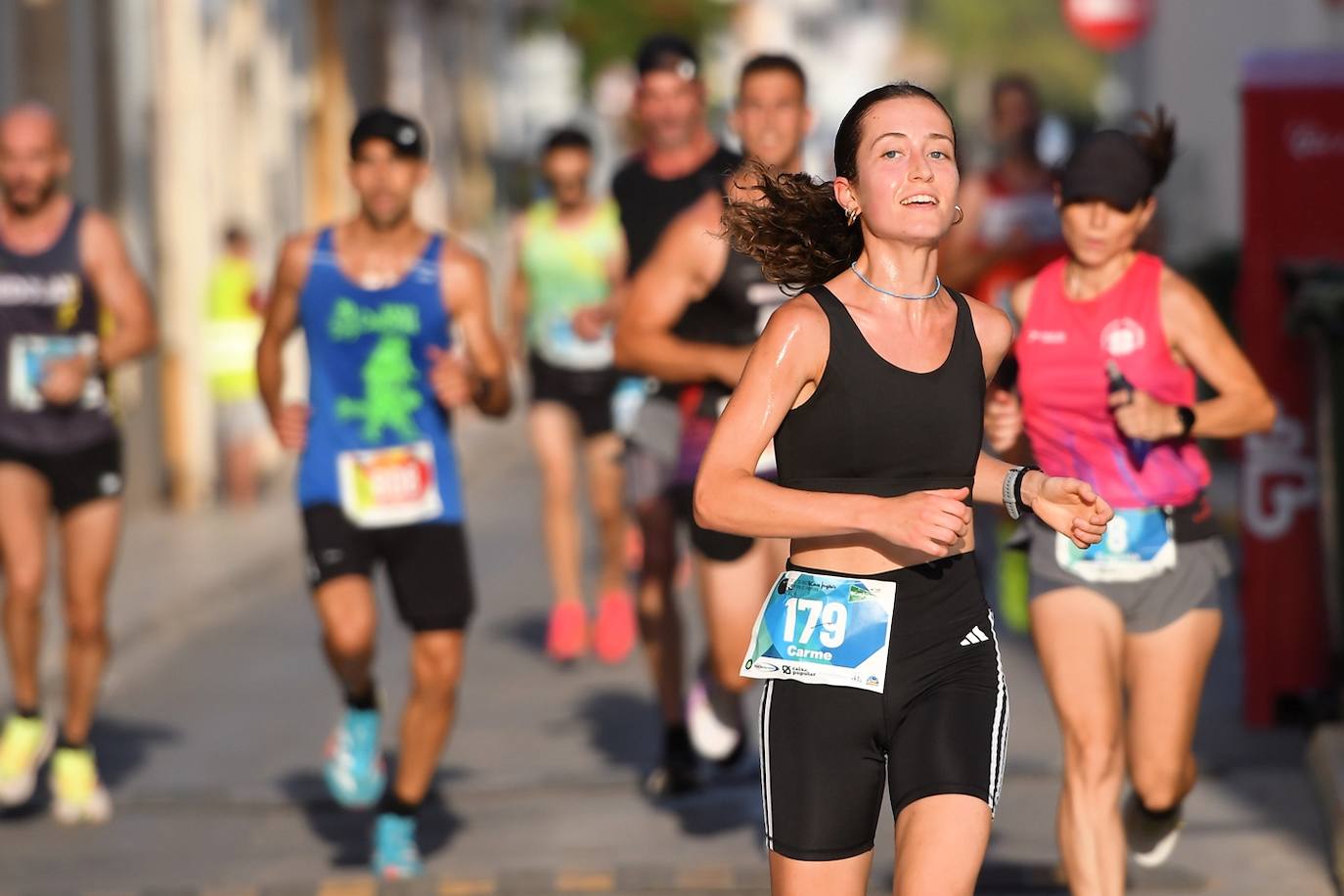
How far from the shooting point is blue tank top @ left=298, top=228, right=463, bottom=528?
7.54 m

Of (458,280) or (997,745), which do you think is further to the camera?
(458,280)

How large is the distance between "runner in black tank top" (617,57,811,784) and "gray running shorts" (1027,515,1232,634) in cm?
132

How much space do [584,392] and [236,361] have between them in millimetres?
6112

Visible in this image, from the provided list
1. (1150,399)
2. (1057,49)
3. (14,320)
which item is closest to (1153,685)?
(1150,399)

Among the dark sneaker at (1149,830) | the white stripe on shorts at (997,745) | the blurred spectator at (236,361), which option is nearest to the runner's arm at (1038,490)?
the white stripe on shorts at (997,745)

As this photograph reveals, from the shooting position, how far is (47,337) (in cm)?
857

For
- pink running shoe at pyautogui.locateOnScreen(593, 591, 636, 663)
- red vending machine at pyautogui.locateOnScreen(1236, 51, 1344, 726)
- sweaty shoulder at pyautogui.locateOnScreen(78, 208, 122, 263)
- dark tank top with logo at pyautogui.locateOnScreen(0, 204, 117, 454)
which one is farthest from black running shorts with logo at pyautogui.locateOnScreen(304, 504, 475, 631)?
pink running shoe at pyautogui.locateOnScreen(593, 591, 636, 663)

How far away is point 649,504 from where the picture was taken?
29.3ft

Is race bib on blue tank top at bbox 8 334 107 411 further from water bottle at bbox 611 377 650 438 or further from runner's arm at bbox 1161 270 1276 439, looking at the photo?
runner's arm at bbox 1161 270 1276 439

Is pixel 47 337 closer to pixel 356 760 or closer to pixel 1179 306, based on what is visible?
pixel 356 760

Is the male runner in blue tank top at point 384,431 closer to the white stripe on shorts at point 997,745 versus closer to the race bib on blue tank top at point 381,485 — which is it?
the race bib on blue tank top at point 381,485

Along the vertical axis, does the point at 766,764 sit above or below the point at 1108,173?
below

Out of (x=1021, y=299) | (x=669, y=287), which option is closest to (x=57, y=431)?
(x=669, y=287)

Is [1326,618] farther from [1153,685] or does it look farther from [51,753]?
[51,753]
